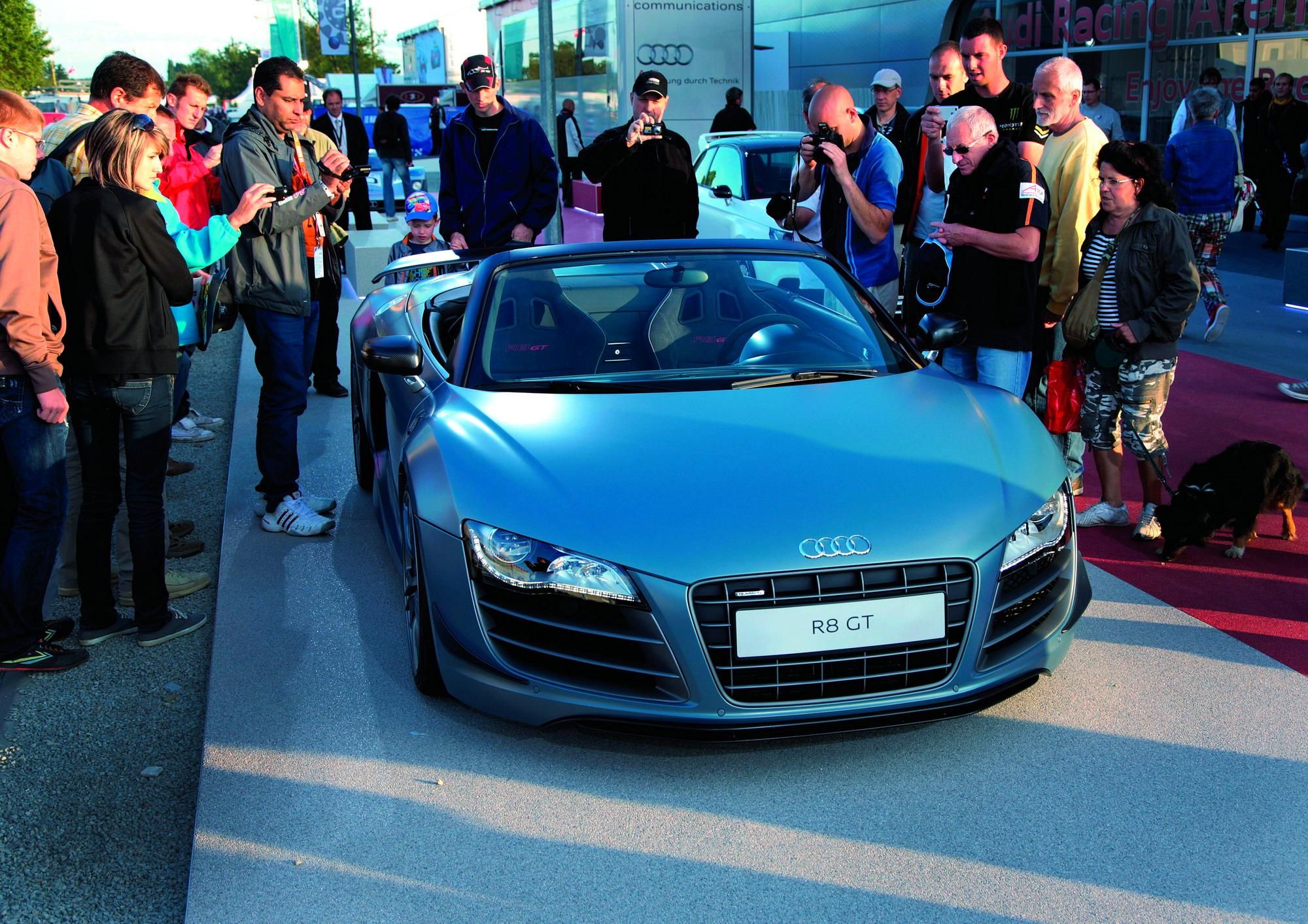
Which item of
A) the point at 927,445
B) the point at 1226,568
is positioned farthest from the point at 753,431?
the point at 1226,568

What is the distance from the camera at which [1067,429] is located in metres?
5.38

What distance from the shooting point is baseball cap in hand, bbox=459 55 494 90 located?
7051mm

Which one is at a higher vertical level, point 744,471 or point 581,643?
point 744,471

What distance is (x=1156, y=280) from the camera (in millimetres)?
4895

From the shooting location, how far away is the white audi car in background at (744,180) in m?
10.4

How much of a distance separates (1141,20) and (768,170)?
34.2 ft

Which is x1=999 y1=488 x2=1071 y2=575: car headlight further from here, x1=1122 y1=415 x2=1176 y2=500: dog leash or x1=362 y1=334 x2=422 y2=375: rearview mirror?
x1=362 y1=334 x2=422 y2=375: rearview mirror

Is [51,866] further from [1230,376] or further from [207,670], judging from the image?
[1230,376]

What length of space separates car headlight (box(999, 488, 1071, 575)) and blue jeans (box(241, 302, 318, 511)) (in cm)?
325

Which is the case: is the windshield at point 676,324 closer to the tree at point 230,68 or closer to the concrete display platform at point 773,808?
the concrete display platform at point 773,808

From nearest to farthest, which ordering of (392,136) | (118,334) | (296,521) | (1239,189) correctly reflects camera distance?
(118,334) < (296,521) < (1239,189) < (392,136)

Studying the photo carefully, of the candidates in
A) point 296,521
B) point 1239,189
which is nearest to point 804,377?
point 296,521

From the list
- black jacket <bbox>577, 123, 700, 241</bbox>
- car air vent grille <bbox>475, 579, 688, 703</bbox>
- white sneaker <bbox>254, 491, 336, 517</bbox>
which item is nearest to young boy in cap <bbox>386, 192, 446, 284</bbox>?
black jacket <bbox>577, 123, 700, 241</bbox>

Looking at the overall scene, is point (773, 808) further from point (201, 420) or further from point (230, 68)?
point (230, 68)
